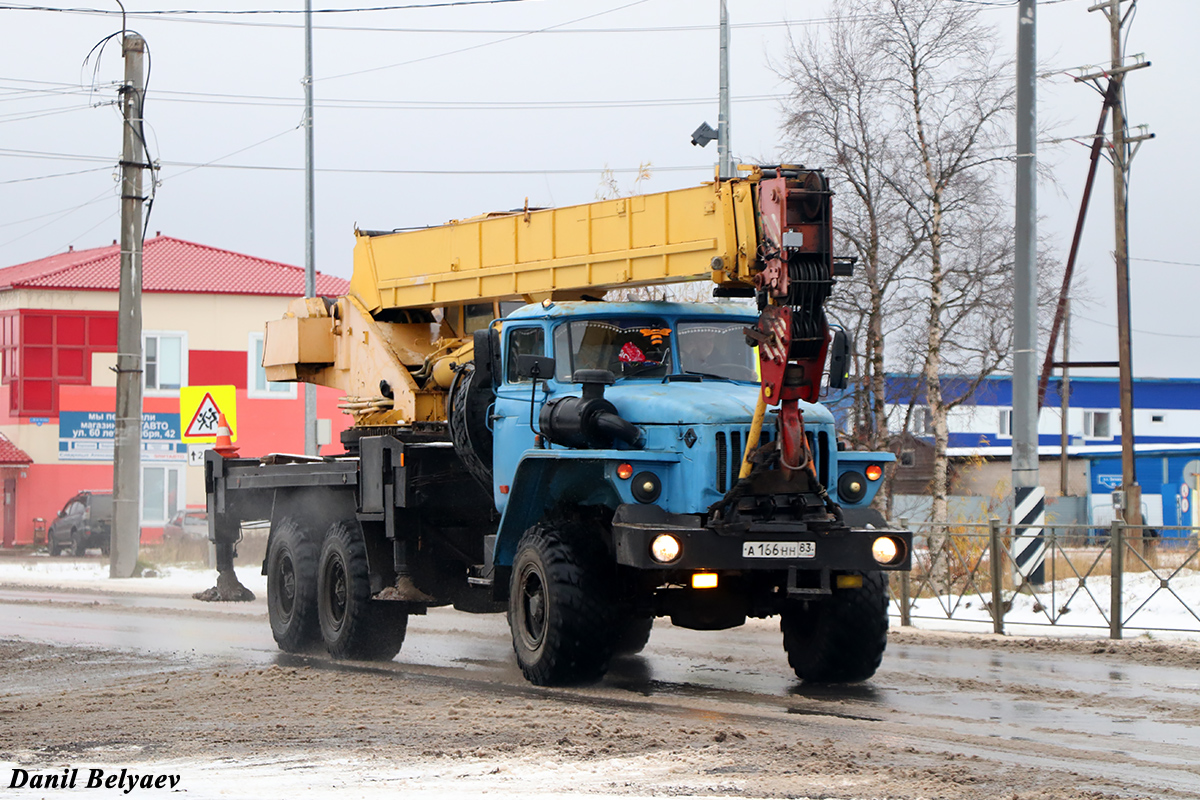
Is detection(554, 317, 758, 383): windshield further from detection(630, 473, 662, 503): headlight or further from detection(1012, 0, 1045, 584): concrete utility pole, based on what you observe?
detection(1012, 0, 1045, 584): concrete utility pole

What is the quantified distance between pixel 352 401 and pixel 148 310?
33.6 meters

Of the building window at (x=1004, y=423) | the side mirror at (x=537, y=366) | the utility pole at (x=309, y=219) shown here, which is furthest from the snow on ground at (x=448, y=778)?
the building window at (x=1004, y=423)

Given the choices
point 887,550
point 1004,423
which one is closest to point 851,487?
point 887,550

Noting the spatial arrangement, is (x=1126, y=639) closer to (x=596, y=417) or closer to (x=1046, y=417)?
(x=596, y=417)

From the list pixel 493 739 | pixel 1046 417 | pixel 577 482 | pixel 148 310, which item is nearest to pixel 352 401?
pixel 577 482

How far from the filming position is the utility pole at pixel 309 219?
3216 cm

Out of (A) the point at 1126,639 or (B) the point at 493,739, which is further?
(A) the point at 1126,639

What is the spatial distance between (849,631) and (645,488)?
2.08 meters

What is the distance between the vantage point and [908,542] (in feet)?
35.4

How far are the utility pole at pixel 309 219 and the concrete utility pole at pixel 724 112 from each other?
9.50m

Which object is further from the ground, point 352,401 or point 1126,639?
point 352,401

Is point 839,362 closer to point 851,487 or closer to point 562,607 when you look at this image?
point 851,487

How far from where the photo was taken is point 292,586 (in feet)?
49.1

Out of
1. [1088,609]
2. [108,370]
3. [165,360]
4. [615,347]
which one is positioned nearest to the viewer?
[615,347]
